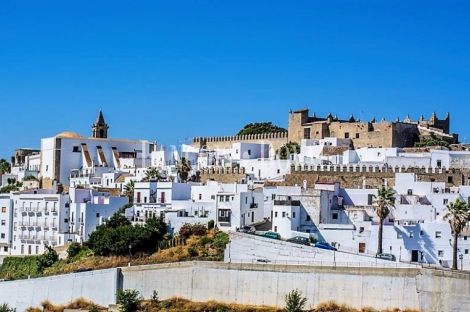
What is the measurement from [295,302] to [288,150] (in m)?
29.0

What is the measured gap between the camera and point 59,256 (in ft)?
173

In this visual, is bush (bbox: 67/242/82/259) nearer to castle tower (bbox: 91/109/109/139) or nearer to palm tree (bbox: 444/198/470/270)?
palm tree (bbox: 444/198/470/270)

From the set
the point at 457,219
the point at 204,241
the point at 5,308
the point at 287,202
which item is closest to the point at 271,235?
the point at 287,202

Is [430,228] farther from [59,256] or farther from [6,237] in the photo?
[6,237]

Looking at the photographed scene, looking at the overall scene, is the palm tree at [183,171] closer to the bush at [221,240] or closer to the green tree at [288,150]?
the green tree at [288,150]

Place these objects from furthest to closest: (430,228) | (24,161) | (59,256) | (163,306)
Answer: (24,161) → (59,256) → (430,228) → (163,306)

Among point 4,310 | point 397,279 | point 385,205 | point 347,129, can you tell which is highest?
point 347,129

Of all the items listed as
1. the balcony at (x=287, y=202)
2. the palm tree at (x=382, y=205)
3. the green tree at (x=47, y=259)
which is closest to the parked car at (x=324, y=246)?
the palm tree at (x=382, y=205)

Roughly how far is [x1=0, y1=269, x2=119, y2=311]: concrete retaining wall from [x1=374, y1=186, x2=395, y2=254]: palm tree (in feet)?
42.7

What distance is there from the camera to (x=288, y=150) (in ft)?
215

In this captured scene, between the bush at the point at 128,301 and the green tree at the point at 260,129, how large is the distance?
40.5m

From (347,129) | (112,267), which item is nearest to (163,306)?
(112,267)

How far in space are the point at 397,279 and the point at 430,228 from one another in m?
8.01

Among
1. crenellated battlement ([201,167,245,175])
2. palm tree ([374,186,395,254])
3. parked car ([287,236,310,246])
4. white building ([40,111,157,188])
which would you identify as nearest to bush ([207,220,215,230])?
parked car ([287,236,310,246])
